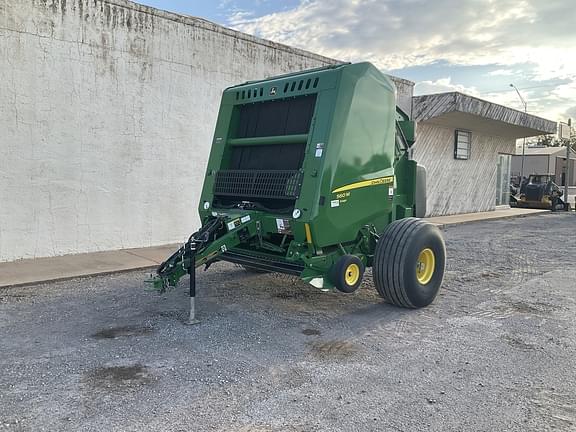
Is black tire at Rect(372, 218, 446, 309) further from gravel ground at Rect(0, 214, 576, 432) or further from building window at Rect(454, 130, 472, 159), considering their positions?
building window at Rect(454, 130, 472, 159)

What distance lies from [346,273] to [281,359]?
1.29 m

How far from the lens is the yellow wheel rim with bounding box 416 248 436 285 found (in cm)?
608

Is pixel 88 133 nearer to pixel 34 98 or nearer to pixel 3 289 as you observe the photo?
pixel 34 98

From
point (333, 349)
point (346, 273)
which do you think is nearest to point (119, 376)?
point (333, 349)

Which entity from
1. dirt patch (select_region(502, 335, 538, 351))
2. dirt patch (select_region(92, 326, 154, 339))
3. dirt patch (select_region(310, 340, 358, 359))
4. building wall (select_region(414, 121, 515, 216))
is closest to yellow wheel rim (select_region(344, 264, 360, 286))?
dirt patch (select_region(310, 340, 358, 359))

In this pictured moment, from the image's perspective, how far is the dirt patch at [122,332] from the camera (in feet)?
16.0

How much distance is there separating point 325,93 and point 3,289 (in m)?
4.79

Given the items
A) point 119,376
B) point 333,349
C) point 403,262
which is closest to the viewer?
point 119,376

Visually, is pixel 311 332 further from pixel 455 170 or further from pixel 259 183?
pixel 455 170

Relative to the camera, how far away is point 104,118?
8.73m

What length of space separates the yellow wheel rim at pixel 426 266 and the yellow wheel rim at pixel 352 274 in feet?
3.48

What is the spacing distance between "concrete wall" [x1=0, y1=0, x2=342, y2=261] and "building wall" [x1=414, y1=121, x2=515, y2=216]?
318 inches

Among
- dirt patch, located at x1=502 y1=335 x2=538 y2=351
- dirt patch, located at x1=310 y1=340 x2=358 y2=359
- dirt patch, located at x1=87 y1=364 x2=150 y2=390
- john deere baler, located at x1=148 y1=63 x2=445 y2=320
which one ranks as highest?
john deere baler, located at x1=148 y1=63 x2=445 y2=320

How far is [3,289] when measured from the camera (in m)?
6.48
